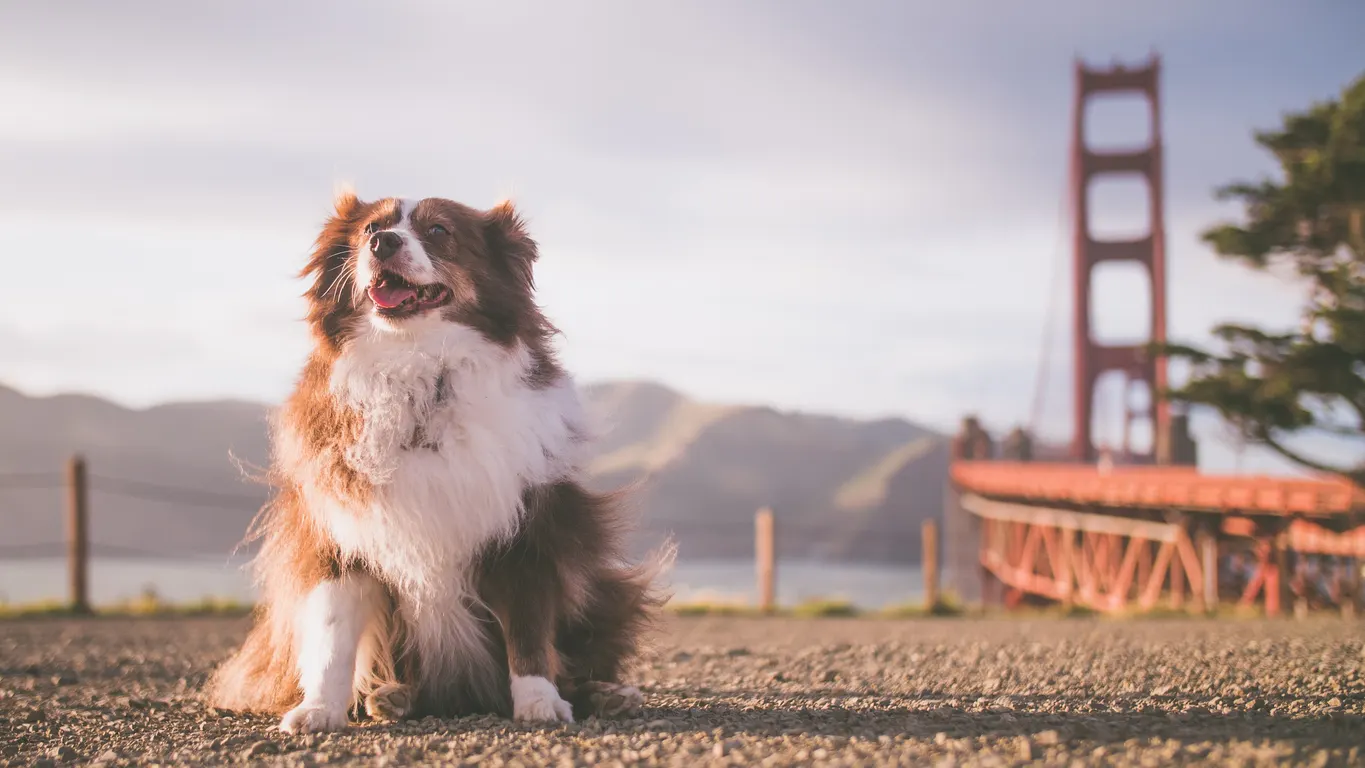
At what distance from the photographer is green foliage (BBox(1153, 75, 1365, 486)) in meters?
9.96

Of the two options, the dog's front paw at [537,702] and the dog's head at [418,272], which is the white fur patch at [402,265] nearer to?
the dog's head at [418,272]

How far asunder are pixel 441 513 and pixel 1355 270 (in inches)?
409

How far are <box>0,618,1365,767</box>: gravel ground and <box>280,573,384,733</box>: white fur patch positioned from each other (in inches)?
2.9

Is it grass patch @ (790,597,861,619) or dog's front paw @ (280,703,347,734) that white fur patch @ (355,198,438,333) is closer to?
dog's front paw @ (280,703,347,734)

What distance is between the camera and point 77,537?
8742 millimetres

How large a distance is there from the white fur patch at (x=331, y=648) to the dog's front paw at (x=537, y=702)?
0.41 meters

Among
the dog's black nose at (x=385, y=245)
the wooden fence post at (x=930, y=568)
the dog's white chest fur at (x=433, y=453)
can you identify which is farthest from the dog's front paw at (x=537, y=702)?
the wooden fence post at (x=930, y=568)

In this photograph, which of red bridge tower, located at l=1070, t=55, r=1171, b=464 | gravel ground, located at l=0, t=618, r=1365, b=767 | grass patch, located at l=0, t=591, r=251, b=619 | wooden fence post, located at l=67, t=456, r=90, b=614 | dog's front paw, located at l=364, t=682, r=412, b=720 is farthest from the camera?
red bridge tower, located at l=1070, t=55, r=1171, b=464

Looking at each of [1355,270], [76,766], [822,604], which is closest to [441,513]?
[76,766]

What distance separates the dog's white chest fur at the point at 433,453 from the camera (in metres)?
2.75

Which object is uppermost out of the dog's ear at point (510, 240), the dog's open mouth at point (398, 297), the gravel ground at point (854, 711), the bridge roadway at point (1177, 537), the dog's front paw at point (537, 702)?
the dog's ear at point (510, 240)

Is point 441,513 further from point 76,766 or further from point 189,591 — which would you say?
point 189,591

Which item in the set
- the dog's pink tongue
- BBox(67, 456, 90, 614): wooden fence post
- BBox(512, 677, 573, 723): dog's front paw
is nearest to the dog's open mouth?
the dog's pink tongue

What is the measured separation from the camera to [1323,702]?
10.4 ft
